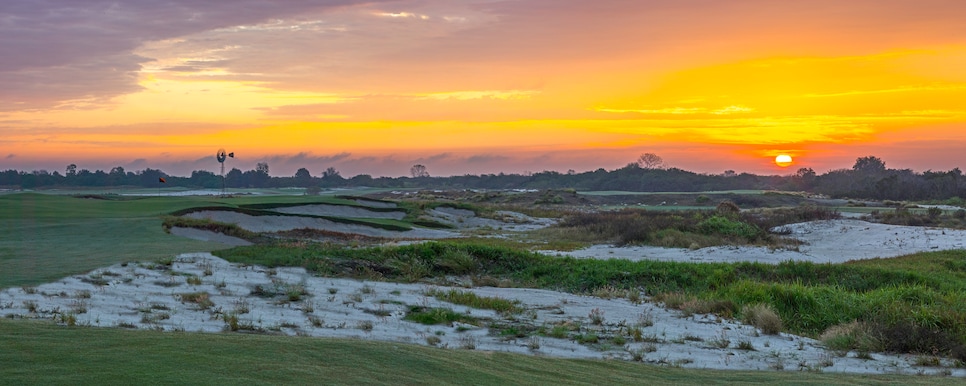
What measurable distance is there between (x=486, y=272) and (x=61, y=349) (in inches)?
567

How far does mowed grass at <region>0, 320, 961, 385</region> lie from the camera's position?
651 centimetres

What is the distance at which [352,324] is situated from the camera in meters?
12.2

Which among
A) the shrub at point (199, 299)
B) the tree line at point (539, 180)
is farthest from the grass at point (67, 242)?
the tree line at point (539, 180)

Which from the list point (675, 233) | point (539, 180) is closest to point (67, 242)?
point (675, 233)

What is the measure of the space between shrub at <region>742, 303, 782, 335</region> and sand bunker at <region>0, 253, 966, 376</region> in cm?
17

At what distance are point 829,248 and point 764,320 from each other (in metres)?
21.5

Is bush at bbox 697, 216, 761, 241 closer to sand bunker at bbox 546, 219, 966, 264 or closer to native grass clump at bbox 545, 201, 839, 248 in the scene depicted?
native grass clump at bbox 545, 201, 839, 248

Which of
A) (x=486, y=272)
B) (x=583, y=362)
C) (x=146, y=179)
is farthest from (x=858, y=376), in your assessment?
(x=146, y=179)

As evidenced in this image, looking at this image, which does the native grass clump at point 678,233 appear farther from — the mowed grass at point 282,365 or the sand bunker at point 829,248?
the mowed grass at point 282,365

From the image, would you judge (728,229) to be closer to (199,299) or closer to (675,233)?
(675,233)

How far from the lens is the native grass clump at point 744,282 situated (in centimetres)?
1316

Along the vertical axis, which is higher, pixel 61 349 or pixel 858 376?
pixel 61 349

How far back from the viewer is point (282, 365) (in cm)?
715

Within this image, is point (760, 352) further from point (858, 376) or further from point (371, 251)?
point (371, 251)
